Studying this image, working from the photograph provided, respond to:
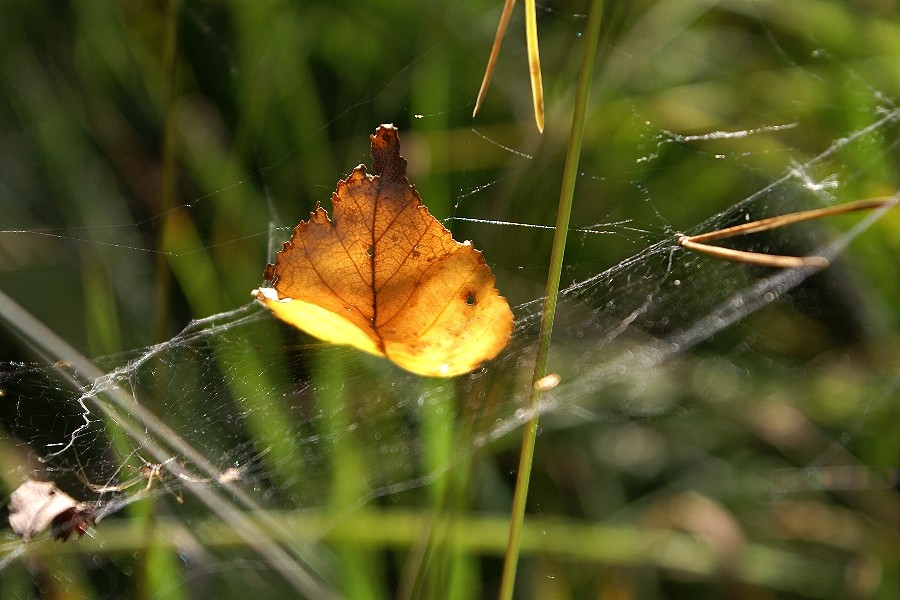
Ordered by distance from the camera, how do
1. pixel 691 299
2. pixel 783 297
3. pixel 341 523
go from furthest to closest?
pixel 783 297 < pixel 691 299 < pixel 341 523

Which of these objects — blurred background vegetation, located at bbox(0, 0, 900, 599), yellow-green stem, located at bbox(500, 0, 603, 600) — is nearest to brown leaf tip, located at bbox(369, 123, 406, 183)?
yellow-green stem, located at bbox(500, 0, 603, 600)

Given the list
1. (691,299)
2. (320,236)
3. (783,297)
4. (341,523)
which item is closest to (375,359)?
(341,523)

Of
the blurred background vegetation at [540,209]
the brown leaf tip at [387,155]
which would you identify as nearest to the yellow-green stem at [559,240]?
the brown leaf tip at [387,155]

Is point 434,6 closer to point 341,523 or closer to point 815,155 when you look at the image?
point 815,155

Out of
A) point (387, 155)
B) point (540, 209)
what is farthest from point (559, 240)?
point (540, 209)

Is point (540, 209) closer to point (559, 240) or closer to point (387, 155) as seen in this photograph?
point (559, 240)

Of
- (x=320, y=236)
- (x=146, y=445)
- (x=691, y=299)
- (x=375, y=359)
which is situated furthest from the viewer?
(x=691, y=299)

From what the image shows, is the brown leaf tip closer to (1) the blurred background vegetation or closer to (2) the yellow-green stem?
(2) the yellow-green stem
